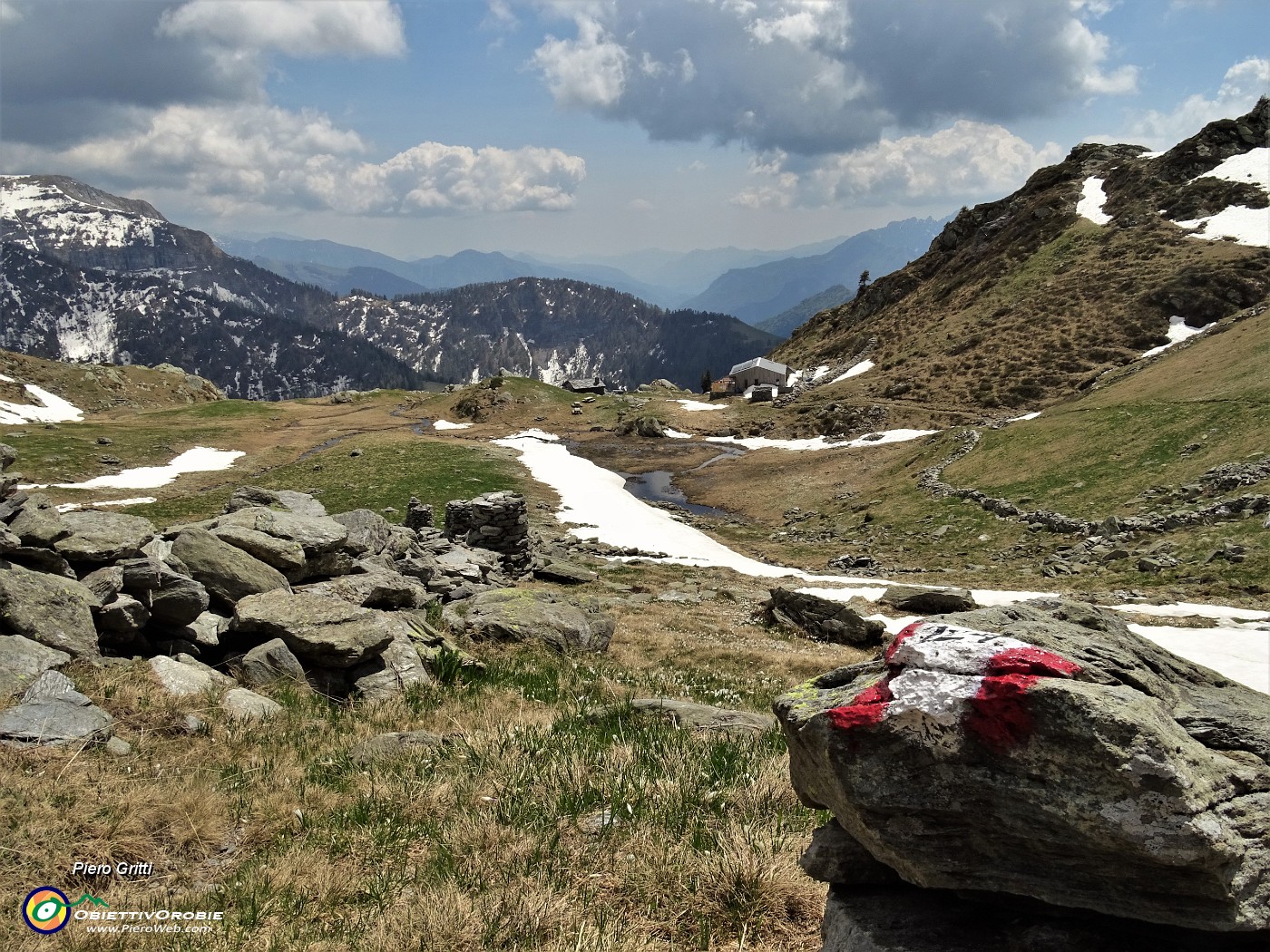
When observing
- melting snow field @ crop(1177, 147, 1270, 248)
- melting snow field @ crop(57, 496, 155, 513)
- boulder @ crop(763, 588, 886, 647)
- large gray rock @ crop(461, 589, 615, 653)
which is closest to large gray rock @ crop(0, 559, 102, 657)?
large gray rock @ crop(461, 589, 615, 653)

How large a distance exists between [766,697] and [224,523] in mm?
12191

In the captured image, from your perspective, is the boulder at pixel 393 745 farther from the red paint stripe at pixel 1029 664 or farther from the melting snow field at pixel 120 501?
the melting snow field at pixel 120 501

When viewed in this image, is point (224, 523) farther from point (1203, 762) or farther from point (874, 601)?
point (874, 601)

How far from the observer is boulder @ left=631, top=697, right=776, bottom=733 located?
9633 mm

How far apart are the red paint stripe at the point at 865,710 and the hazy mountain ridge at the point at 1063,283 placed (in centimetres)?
7404

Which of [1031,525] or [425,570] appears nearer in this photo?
[425,570]

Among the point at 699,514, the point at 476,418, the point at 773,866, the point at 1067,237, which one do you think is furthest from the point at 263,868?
the point at 1067,237

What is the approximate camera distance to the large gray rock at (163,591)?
37.0 ft

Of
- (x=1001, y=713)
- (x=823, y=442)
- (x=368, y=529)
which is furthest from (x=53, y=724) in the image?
(x=823, y=442)

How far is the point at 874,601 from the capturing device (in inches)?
1017

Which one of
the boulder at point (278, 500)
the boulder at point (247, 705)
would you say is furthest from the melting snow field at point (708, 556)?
the boulder at point (278, 500)

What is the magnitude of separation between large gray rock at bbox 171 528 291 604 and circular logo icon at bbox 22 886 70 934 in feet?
26.4

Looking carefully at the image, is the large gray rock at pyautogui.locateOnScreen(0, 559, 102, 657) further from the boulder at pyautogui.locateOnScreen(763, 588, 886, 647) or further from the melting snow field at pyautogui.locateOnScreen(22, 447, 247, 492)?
the melting snow field at pyautogui.locateOnScreen(22, 447, 247, 492)

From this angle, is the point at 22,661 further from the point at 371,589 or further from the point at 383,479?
the point at 383,479
